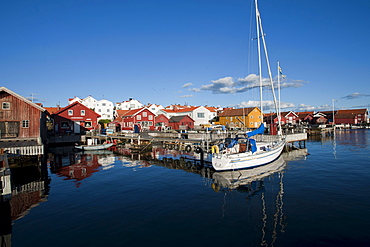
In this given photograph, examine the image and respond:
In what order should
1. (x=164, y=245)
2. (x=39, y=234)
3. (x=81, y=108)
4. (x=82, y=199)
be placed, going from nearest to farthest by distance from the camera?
(x=164, y=245), (x=39, y=234), (x=82, y=199), (x=81, y=108)

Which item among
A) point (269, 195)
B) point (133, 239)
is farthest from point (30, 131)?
point (269, 195)

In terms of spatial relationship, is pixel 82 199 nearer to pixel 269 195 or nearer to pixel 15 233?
pixel 15 233

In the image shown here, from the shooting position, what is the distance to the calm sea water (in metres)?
10.6

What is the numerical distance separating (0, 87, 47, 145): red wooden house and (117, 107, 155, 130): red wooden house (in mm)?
30936

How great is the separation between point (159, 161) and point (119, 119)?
1833 inches

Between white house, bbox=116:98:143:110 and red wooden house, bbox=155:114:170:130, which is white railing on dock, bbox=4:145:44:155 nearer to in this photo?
red wooden house, bbox=155:114:170:130

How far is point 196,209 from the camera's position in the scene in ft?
46.0

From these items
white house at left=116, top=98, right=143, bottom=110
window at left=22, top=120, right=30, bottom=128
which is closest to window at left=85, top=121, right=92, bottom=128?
window at left=22, top=120, right=30, bottom=128

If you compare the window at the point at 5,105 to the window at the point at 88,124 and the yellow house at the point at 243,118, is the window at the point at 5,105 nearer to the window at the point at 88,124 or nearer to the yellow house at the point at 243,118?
the window at the point at 88,124

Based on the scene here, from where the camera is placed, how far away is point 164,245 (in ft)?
32.9

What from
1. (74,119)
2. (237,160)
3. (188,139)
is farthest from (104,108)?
(237,160)

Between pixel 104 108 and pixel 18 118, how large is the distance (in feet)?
223

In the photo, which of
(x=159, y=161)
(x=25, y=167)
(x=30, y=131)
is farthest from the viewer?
(x=30, y=131)

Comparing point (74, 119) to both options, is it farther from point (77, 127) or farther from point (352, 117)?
point (352, 117)
